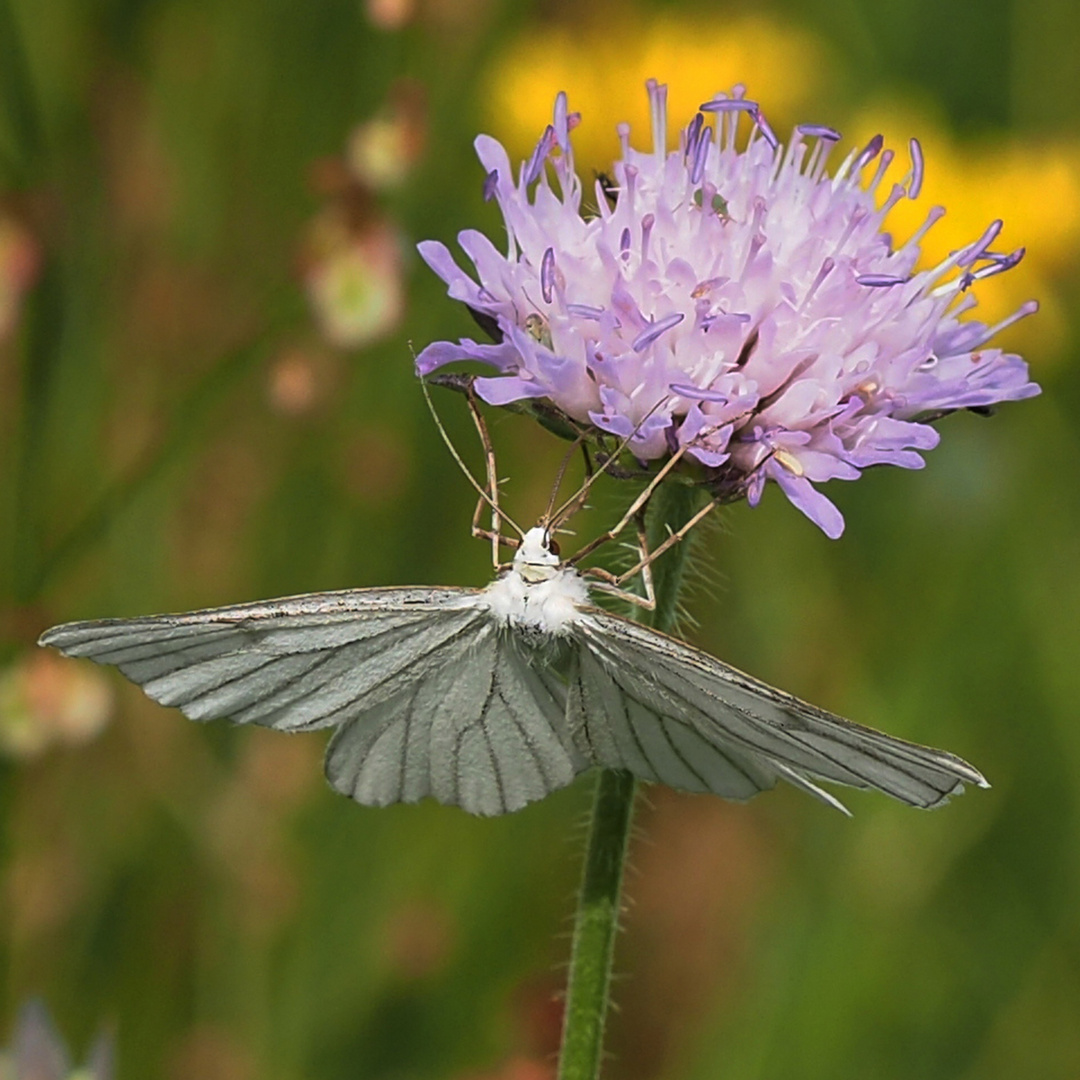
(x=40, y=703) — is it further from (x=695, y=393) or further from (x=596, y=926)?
(x=695, y=393)

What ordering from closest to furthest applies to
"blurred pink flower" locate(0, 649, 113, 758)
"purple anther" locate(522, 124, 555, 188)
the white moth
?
1. the white moth
2. "purple anther" locate(522, 124, 555, 188)
3. "blurred pink flower" locate(0, 649, 113, 758)

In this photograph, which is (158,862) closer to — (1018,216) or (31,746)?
(31,746)

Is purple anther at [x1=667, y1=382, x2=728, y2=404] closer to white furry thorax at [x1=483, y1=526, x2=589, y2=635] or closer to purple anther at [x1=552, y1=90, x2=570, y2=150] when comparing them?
white furry thorax at [x1=483, y1=526, x2=589, y2=635]

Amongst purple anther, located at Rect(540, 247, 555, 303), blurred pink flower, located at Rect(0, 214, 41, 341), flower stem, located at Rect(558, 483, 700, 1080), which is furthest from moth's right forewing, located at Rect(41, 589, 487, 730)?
blurred pink flower, located at Rect(0, 214, 41, 341)

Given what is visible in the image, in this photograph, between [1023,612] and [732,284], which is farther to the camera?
[1023,612]

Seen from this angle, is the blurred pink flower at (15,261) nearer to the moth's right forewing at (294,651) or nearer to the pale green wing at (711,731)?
the moth's right forewing at (294,651)

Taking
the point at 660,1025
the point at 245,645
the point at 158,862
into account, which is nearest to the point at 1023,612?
the point at 660,1025

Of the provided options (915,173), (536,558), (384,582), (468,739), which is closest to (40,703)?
(468,739)
